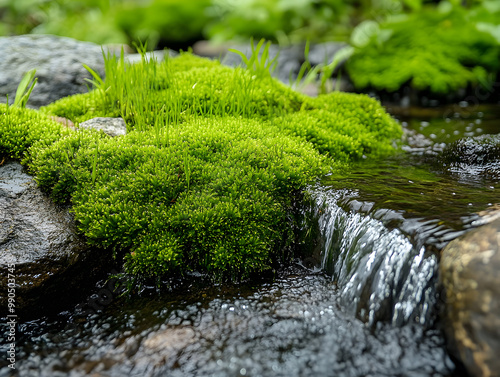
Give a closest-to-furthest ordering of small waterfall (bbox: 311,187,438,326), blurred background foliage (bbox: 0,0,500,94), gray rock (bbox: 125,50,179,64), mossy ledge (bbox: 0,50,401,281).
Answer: small waterfall (bbox: 311,187,438,326)
mossy ledge (bbox: 0,50,401,281)
gray rock (bbox: 125,50,179,64)
blurred background foliage (bbox: 0,0,500,94)

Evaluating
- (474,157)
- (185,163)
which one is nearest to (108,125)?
(185,163)

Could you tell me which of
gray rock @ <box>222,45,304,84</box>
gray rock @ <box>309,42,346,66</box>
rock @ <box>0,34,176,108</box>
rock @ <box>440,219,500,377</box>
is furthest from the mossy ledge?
gray rock @ <box>309,42,346,66</box>

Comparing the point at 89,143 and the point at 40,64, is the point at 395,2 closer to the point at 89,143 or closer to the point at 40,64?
the point at 40,64

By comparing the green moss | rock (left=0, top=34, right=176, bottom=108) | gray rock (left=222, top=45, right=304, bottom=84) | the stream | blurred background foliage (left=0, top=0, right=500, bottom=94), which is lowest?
the stream

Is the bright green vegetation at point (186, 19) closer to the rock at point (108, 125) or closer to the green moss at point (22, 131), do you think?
the rock at point (108, 125)

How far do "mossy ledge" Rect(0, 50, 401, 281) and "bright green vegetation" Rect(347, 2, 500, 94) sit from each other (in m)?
4.68

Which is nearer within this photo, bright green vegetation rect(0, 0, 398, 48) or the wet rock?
the wet rock

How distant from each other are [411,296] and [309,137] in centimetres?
234

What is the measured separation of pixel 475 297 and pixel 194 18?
520 inches

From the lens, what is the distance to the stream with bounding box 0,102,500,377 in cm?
238

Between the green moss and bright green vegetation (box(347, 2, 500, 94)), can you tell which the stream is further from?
bright green vegetation (box(347, 2, 500, 94))

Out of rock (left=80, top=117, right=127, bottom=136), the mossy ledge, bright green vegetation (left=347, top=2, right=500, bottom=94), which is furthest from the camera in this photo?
bright green vegetation (left=347, top=2, right=500, bottom=94)

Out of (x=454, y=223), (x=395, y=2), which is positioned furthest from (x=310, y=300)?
(x=395, y=2)

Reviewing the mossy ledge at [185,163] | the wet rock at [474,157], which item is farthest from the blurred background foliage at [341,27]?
the wet rock at [474,157]
